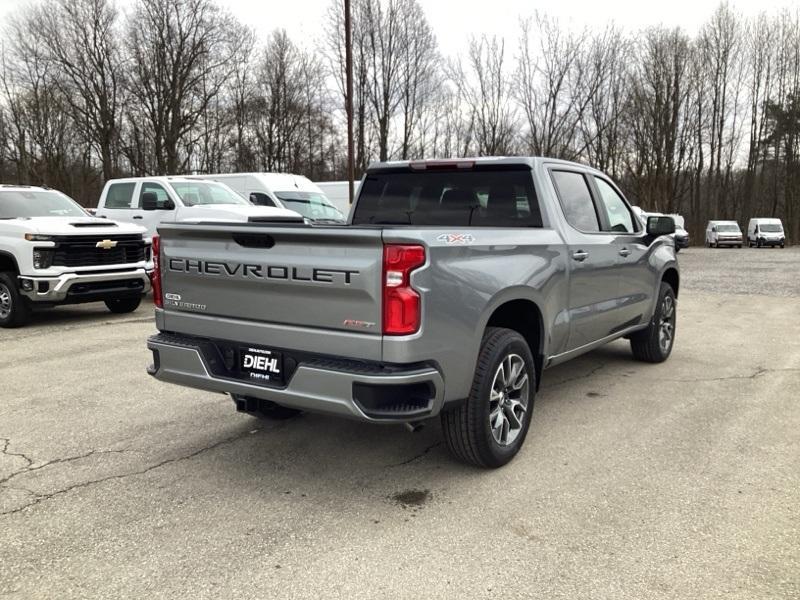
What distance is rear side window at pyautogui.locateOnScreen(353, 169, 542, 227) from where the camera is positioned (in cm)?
445

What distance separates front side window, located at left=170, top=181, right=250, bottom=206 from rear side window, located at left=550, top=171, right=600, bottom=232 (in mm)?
8746

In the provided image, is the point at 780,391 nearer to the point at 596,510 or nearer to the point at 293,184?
the point at 596,510

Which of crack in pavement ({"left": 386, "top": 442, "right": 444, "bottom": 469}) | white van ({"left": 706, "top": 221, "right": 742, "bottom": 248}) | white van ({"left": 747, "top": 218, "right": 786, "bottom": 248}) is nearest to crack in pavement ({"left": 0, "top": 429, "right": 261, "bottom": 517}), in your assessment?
crack in pavement ({"left": 386, "top": 442, "right": 444, "bottom": 469})

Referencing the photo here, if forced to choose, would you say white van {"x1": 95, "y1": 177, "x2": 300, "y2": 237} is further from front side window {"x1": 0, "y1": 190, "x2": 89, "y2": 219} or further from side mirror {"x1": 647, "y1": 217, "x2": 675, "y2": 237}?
side mirror {"x1": 647, "y1": 217, "x2": 675, "y2": 237}

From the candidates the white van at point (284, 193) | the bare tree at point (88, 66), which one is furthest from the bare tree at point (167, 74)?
the white van at point (284, 193)

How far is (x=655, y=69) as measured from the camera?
129ft

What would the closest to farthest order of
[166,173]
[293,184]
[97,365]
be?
[97,365] → [293,184] → [166,173]

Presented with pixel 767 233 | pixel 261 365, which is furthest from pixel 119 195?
pixel 767 233

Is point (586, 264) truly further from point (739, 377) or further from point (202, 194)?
point (202, 194)

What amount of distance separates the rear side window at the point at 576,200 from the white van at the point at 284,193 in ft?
37.0

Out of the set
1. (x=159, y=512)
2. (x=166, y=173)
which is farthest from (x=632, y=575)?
(x=166, y=173)

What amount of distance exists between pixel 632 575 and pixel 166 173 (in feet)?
117

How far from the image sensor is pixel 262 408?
14.0 feet

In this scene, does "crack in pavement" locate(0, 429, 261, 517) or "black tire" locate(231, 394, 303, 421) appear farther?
"black tire" locate(231, 394, 303, 421)
